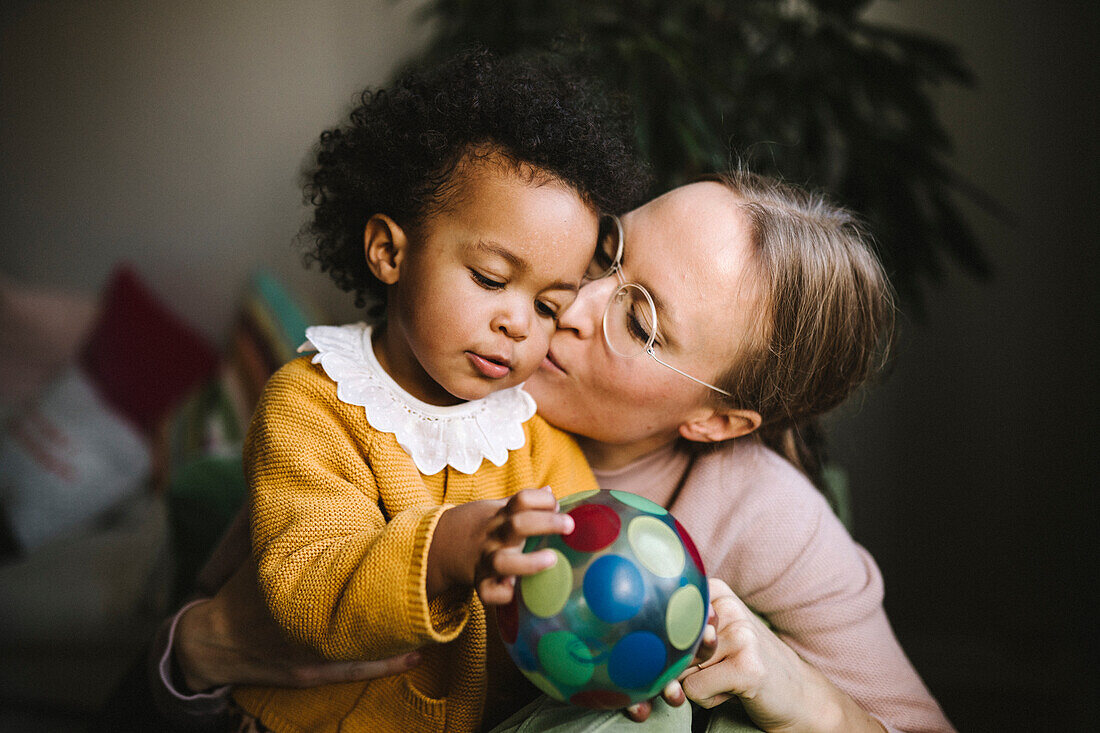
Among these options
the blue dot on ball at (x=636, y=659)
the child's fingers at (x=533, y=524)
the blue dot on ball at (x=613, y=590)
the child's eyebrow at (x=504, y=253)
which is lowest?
the blue dot on ball at (x=636, y=659)

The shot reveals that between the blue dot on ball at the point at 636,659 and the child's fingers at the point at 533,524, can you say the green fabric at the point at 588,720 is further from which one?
the child's fingers at the point at 533,524

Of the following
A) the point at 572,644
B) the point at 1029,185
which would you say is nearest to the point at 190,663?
the point at 572,644

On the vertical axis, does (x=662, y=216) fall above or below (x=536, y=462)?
above

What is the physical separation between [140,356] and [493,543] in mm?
2415

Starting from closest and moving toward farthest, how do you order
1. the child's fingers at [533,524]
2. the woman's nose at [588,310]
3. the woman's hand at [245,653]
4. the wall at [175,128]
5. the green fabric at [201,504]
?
1. the child's fingers at [533,524]
2. the woman's hand at [245,653]
3. the woman's nose at [588,310]
4. the green fabric at [201,504]
5. the wall at [175,128]

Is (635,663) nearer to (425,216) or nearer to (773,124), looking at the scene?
(425,216)

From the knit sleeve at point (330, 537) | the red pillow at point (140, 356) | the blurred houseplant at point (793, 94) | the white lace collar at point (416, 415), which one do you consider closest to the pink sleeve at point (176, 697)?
the knit sleeve at point (330, 537)

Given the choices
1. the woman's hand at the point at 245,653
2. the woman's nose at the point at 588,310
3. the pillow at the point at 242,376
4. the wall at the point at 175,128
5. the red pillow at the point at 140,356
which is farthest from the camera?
the wall at the point at 175,128

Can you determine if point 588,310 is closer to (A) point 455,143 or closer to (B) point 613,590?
(A) point 455,143

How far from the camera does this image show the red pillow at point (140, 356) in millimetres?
2578

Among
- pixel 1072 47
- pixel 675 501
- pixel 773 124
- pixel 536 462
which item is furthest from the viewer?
pixel 1072 47

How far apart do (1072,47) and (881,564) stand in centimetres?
179

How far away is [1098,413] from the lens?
2.26 m

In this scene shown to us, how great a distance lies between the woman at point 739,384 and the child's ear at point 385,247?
0.25m
